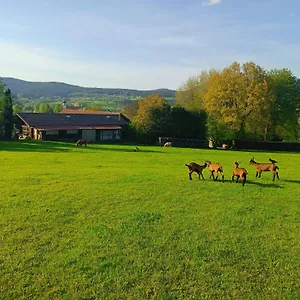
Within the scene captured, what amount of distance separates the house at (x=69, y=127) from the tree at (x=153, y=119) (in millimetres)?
8644

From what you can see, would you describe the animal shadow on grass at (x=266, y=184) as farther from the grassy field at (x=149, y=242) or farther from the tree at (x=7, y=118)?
the tree at (x=7, y=118)

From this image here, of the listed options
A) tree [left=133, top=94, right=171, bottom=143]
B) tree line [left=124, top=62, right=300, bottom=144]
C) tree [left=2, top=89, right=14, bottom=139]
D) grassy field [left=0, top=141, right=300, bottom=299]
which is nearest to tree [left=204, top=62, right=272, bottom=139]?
tree line [left=124, top=62, right=300, bottom=144]

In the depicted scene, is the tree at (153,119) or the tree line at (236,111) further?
the tree at (153,119)

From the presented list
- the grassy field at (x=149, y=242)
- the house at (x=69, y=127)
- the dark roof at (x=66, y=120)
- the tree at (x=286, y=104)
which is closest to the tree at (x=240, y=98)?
the tree at (x=286, y=104)

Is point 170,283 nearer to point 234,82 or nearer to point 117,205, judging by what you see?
point 117,205

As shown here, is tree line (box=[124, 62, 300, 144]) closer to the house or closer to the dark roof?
the house

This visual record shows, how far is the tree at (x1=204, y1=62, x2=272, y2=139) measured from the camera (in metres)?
49.4

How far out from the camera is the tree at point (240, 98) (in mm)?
49406

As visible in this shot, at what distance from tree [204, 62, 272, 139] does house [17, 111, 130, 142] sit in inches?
886

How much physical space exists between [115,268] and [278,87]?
176ft

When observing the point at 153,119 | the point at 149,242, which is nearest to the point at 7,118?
the point at 153,119

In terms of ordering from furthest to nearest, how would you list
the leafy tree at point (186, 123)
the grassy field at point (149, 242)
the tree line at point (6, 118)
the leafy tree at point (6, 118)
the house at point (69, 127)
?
the house at point (69, 127)
the leafy tree at point (186, 123)
the leafy tree at point (6, 118)
the tree line at point (6, 118)
the grassy field at point (149, 242)

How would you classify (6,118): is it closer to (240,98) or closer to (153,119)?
(153,119)

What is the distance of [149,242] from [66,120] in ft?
195
